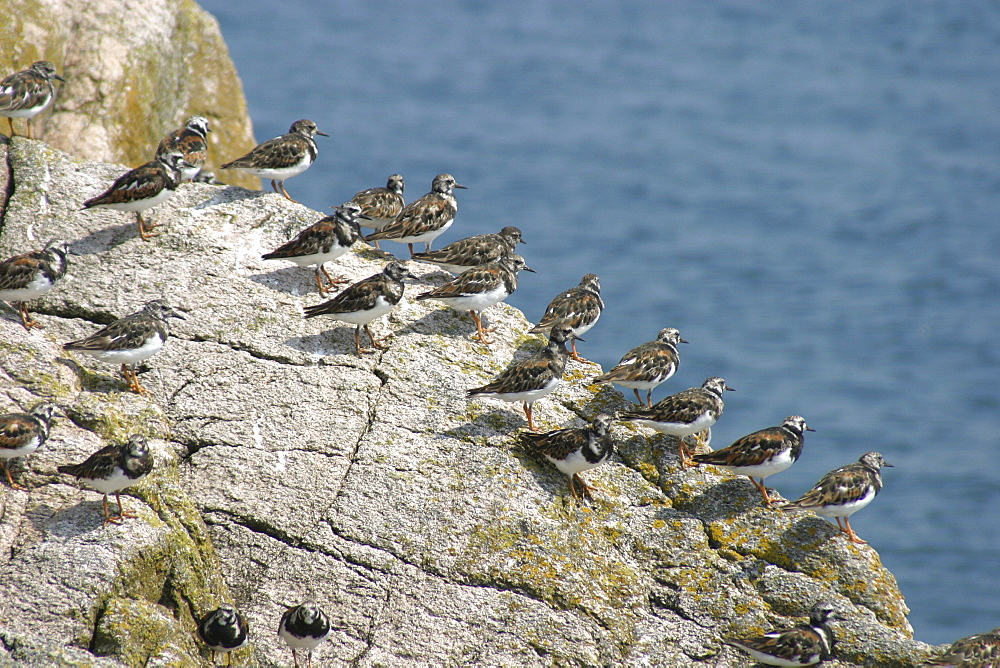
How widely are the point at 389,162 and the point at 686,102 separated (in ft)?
61.4

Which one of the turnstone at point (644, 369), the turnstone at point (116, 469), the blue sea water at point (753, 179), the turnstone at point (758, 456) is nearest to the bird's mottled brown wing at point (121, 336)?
the turnstone at point (116, 469)

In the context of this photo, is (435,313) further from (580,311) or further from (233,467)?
(233,467)

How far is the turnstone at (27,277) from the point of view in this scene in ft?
36.4

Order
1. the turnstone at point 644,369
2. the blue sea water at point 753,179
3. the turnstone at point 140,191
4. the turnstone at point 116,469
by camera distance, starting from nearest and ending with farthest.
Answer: the turnstone at point 116,469
the turnstone at point 644,369
the turnstone at point 140,191
the blue sea water at point 753,179

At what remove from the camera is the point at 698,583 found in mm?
10258

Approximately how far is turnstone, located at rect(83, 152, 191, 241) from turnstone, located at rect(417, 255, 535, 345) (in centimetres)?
373

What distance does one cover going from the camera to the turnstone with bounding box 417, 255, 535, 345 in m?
12.6

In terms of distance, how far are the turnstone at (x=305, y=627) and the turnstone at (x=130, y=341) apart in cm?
358

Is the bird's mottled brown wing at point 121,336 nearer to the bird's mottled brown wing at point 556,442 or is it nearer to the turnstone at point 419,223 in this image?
the turnstone at point 419,223

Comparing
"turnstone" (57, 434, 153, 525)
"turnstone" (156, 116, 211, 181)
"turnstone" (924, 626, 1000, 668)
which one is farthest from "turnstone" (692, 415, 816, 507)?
"turnstone" (156, 116, 211, 181)

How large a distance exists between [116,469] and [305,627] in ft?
7.53

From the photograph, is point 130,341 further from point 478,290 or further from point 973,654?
point 973,654

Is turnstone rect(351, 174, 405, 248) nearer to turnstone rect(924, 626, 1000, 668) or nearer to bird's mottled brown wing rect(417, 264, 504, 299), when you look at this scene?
bird's mottled brown wing rect(417, 264, 504, 299)

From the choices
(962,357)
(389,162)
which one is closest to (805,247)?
(962,357)
